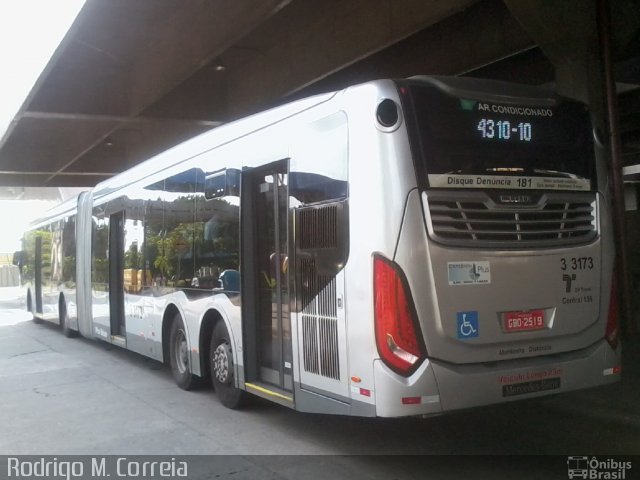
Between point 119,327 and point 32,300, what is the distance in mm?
10228

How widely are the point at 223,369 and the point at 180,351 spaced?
1.69 m

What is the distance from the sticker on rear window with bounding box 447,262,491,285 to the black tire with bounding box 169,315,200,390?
4796mm

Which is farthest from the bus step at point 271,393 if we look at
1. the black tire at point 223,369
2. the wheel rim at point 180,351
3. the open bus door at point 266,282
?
the wheel rim at point 180,351

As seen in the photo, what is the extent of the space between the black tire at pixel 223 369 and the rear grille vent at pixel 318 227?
2211 mm

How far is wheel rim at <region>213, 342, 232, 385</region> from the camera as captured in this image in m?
7.86

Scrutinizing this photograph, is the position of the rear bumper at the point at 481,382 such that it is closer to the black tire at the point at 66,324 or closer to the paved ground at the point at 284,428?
the paved ground at the point at 284,428

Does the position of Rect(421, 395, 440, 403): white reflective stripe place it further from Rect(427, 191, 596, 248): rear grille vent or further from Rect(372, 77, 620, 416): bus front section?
Rect(427, 191, 596, 248): rear grille vent

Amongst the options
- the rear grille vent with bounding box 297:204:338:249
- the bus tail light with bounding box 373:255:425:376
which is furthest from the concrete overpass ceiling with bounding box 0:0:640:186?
the bus tail light with bounding box 373:255:425:376

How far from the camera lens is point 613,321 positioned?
6.18 metres

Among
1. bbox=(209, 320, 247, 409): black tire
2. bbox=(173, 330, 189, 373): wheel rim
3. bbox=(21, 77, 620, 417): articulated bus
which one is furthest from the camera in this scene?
bbox=(173, 330, 189, 373): wheel rim

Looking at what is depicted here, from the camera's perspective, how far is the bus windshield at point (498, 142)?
17.8ft

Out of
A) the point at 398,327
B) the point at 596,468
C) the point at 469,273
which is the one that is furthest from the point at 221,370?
the point at 596,468

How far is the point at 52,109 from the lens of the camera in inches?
671

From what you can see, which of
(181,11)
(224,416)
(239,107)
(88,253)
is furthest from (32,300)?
(224,416)
